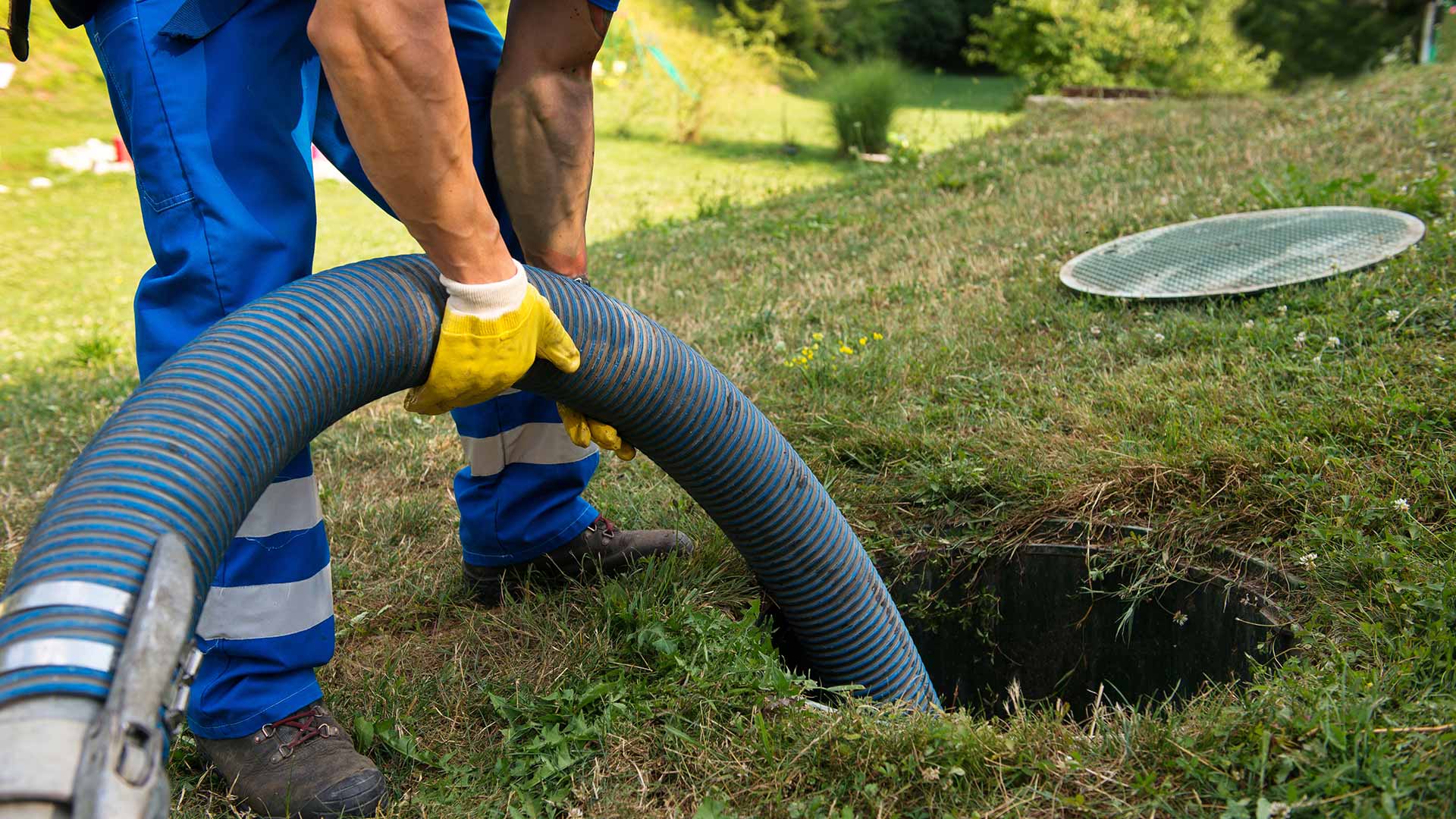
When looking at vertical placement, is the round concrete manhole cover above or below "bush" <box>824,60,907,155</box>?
above

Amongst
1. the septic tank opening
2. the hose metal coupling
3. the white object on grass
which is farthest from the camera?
the white object on grass

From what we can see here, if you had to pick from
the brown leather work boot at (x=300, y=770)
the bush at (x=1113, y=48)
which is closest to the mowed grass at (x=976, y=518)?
the brown leather work boot at (x=300, y=770)

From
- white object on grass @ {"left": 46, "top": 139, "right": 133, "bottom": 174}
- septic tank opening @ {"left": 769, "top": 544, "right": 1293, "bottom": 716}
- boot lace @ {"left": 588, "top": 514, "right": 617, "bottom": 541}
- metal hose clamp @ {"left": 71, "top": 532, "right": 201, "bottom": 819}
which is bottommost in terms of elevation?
white object on grass @ {"left": 46, "top": 139, "right": 133, "bottom": 174}

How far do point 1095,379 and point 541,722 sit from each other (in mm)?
1936

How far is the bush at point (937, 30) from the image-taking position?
23172 mm

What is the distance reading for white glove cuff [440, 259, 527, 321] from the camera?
1.63 m

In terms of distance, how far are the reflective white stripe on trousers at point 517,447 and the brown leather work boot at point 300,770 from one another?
0.65m

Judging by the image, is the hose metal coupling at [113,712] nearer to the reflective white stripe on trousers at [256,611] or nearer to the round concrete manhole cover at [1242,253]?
the reflective white stripe on trousers at [256,611]

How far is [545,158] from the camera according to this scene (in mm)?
2143

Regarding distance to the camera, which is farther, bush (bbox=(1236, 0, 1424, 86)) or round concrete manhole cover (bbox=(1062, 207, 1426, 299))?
bush (bbox=(1236, 0, 1424, 86))

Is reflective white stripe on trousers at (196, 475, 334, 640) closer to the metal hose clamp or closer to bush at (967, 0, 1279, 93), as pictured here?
the metal hose clamp

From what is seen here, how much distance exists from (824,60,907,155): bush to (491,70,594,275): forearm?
913cm

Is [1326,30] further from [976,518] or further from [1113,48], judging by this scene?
[976,518]

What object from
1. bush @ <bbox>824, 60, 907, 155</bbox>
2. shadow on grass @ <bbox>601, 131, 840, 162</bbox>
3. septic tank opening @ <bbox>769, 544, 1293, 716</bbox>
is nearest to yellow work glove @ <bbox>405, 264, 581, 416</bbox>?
septic tank opening @ <bbox>769, 544, 1293, 716</bbox>
